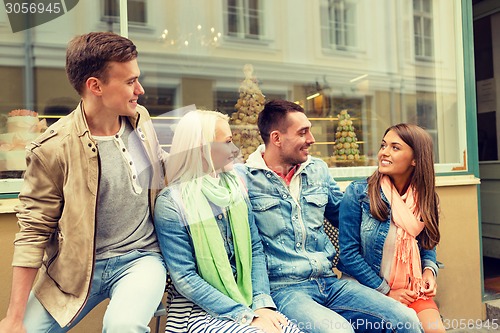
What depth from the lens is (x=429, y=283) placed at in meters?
2.29

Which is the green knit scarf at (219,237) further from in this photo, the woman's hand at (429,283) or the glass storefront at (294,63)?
the glass storefront at (294,63)

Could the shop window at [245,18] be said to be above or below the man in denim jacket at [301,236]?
above

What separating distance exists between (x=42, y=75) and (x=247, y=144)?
1768mm

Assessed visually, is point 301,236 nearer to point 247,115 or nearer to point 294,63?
point 247,115

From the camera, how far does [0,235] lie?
8.31 ft

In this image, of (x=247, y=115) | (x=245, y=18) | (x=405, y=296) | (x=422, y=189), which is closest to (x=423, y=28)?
(x=245, y=18)

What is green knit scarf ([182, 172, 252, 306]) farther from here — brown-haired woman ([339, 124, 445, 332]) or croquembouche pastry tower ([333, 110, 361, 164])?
croquembouche pastry tower ([333, 110, 361, 164])

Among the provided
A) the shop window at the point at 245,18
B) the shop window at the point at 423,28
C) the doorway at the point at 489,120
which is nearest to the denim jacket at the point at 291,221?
the shop window at the point at 423,28

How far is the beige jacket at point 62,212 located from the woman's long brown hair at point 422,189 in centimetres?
136

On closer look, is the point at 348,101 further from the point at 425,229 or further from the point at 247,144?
the point at 425,229

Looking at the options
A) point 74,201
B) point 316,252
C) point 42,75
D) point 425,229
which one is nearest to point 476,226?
point 425,229

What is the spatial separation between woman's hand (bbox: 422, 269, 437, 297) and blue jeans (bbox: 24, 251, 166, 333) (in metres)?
1.29

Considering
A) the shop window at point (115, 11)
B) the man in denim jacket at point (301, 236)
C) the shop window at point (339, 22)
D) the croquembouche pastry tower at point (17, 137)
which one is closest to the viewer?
the man in denim jacket at point (301, 236)

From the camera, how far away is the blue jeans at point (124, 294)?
1.68 meters
